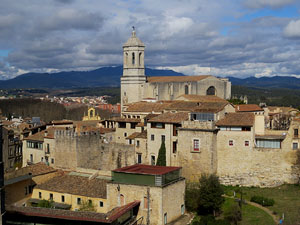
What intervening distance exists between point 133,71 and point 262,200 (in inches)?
1653

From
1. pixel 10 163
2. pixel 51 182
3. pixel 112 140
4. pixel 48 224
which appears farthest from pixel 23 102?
pixel 48 224

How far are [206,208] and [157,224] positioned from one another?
489cm

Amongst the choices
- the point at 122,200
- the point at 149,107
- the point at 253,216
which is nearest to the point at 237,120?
the point at 253,216

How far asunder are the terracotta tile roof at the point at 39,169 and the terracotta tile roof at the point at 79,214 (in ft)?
25.3

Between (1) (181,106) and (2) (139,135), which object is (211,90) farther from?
(2) (139,135)

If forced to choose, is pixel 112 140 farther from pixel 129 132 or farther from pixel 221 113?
pixel 221 113

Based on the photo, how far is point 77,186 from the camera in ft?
116

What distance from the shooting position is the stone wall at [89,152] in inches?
1618

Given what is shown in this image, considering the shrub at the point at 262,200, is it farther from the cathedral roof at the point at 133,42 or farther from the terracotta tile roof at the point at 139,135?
the cathedral roof at the point at 133,42

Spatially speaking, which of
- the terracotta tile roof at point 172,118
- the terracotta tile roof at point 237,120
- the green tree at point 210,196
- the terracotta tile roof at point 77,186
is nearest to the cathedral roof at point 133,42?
the terracotta tile roof at point 172,118

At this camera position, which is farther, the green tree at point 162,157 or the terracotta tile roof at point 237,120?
the green tree at point 162,157

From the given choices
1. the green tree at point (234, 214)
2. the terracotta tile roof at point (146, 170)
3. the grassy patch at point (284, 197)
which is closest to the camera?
the grassy patch at point (284, 197)

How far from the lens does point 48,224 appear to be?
29688 mm

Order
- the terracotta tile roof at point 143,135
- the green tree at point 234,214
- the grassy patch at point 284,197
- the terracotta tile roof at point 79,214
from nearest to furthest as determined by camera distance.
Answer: the terracotta tile roof at point 79,214 → the grassy patch at point 284,197 → the green tree at point 234,214 → the terracotta tile roof at point 143,135
